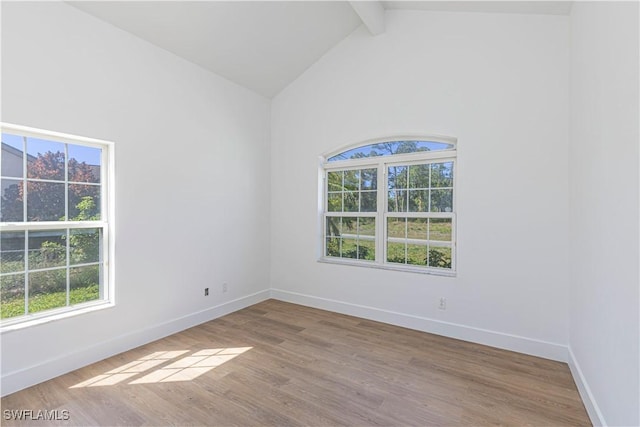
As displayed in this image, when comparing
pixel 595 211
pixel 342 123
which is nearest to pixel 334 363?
pixel 595 211

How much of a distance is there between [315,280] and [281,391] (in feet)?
6.67

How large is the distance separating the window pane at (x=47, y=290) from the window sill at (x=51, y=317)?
0.25 feet

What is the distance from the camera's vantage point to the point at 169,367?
2.64 metres

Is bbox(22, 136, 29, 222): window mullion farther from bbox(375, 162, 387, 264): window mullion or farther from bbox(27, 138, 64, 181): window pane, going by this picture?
bbox(375, 162, 387, 264): window mullion

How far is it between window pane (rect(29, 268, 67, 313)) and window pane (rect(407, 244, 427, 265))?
344 cm

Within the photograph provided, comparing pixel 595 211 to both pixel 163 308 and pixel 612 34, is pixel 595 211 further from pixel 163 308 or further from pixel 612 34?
pixel 163 308

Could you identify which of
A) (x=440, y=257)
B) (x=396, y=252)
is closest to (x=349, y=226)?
(x=396, y=252)

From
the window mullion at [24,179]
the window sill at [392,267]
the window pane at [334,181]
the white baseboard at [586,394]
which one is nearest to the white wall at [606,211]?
the white baseboard at [586,394]

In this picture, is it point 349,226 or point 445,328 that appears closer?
point 445,328

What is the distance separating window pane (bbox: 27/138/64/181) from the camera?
8.08ft

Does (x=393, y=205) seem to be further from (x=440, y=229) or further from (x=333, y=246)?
(x=333, y=246)

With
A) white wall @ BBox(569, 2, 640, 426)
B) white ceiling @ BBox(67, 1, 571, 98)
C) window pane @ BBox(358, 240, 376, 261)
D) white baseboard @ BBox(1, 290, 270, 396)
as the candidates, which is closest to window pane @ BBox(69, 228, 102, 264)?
white baseboard @ BBox(1, 290, 270, 396)

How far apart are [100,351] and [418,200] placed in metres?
3.52

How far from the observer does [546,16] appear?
2832 millimetres
